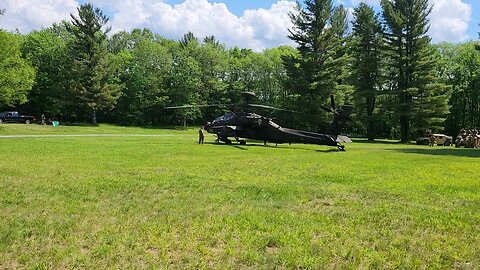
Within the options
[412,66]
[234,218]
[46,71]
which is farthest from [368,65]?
[46,71]

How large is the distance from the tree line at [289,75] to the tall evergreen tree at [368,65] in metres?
0.11

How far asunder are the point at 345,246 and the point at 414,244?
950 mm

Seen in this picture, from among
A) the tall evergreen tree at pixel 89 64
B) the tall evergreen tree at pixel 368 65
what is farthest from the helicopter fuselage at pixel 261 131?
the tall evergreen tree at pixel 89 64

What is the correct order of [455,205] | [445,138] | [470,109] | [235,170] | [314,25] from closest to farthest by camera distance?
[455,205] → [235,170] → [445,138] → [314,25] → [470,109]

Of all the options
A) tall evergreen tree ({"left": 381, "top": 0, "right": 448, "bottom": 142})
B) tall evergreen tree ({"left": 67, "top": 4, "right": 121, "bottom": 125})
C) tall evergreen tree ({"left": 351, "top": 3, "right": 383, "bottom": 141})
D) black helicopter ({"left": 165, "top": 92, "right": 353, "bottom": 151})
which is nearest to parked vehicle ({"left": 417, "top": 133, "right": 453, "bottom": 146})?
tall evergreen tree ({"left": 381, "top": 0, "right": 448, "bottom": 142})

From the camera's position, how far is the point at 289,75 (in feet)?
139

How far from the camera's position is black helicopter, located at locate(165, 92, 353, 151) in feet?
70.9

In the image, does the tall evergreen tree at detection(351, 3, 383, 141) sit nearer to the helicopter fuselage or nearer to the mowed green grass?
the helicopter fuselage

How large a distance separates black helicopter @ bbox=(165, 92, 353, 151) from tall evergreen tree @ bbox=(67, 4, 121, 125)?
28015 mm

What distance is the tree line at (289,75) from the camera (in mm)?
39688

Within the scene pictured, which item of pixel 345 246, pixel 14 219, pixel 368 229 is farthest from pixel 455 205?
pixel 14 219

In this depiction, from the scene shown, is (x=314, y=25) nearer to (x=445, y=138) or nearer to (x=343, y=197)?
(x=445, y=138)

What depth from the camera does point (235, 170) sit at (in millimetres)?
12438

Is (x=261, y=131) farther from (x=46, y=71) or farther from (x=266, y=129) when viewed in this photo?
(x=46, y=71)
